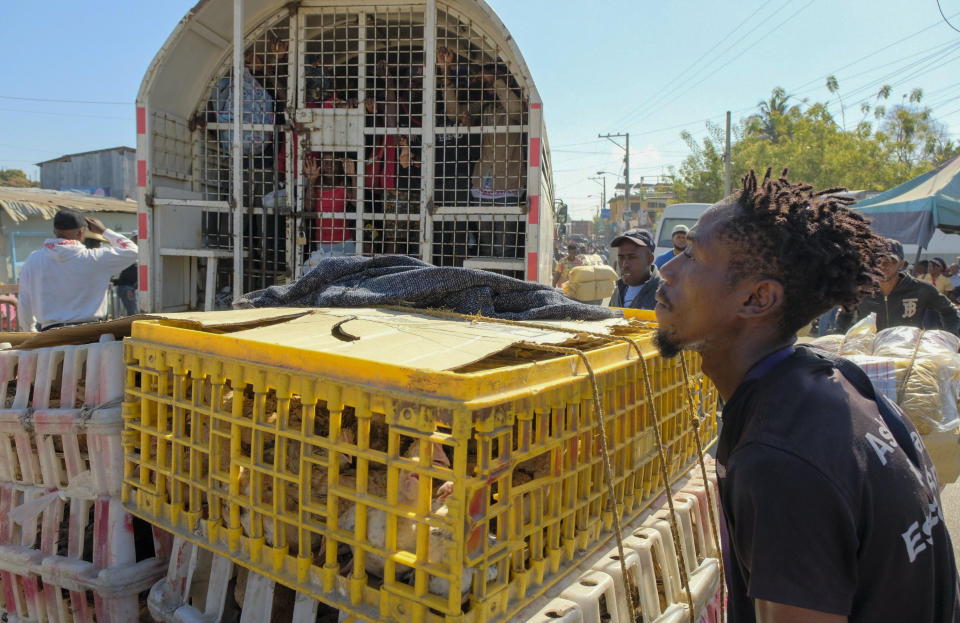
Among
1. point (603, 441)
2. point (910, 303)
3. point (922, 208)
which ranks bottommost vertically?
point (603, 441)

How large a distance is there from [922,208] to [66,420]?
9487 mm

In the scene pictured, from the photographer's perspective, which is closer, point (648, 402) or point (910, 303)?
point (648, 402)

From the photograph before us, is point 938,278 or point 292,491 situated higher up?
point 938,278

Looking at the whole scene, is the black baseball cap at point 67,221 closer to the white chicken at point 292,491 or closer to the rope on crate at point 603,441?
the white chicken at point 292,491

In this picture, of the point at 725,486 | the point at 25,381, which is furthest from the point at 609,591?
the point at 25,381

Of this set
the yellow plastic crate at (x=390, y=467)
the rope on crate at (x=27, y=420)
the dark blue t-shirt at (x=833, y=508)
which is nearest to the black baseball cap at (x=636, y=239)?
the yellow plastic crate at (x=390, y=467)

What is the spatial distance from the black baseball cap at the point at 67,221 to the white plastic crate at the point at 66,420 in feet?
7.47

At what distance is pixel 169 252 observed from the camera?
4918 mm

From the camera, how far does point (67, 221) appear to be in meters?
4.21

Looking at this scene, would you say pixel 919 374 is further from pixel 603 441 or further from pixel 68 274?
pixel 68 274

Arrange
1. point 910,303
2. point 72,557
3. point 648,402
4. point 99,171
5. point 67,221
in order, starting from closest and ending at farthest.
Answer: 1. point 648,402
2. point 72,557
3. point 67,221
4. point 910,303
5. point 99,171

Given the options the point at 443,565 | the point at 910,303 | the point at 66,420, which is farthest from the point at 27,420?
the point at 910,303

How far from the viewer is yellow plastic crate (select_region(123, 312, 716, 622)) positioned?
136 cm

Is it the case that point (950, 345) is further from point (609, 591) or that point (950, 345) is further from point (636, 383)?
point (609, 591)
